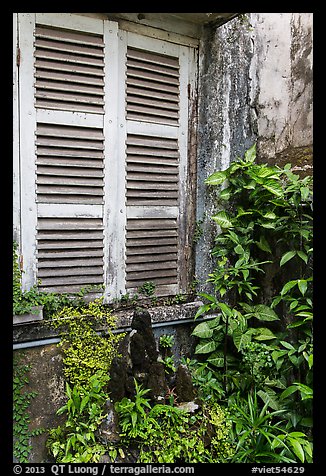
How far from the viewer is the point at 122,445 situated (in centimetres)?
264

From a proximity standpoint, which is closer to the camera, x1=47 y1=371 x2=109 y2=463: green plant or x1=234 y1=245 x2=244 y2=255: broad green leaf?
x1=47 y1=371 x2=109 y2=463: green plant

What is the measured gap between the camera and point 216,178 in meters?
3.56

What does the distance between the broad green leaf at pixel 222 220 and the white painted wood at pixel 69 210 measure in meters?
1.08

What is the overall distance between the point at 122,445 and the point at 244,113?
3.11 m

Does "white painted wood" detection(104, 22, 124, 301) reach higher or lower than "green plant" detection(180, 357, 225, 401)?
higher

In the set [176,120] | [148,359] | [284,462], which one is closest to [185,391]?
[148,359]

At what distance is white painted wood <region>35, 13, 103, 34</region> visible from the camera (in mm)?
2907

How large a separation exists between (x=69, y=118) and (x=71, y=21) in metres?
0.75

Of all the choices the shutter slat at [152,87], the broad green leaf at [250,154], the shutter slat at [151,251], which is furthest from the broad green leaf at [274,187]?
the shutter slat at [152,87]

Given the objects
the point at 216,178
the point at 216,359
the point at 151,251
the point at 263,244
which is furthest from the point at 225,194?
the point at 216,359

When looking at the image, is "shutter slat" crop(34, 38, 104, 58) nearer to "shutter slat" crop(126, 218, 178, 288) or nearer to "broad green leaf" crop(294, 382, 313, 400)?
"shutter slat" crop(126, 218, 178, 288)

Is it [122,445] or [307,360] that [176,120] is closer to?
[307,360]

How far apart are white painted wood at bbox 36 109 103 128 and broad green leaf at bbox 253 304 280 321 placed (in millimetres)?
2152

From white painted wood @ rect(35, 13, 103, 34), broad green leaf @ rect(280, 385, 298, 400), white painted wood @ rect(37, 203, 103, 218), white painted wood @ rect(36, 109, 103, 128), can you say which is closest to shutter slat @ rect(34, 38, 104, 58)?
white painted wood @ rect(35, 13, 103, 34)
